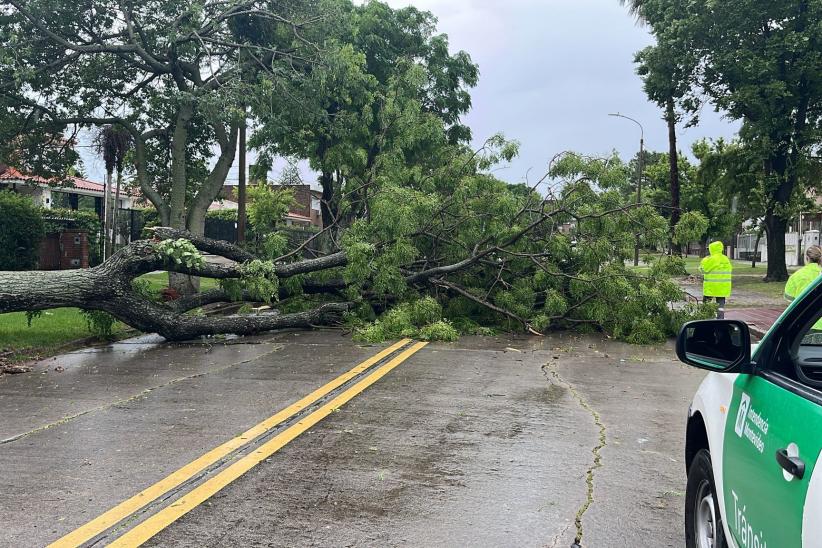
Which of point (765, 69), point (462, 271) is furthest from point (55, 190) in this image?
point (765, 69)

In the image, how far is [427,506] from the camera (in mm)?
4293

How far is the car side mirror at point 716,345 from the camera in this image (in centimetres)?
269

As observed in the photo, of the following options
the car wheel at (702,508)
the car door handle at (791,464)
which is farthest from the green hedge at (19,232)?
the car door handle at (791,464)

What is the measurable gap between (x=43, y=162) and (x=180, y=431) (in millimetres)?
15948

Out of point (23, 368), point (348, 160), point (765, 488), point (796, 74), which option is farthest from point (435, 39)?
point (765, 488)

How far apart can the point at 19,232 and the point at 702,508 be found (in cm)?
2225

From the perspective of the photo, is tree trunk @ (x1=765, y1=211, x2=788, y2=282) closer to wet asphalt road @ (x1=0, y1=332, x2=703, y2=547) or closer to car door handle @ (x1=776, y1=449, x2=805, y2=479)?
wet asphalt road @ (x1=0, y1=332, x2=703, y2=547)

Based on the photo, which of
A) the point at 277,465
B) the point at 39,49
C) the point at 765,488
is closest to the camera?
the point at 765,488

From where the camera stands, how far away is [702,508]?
318 centimetres

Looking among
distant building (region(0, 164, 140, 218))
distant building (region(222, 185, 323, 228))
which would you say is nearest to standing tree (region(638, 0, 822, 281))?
distant building (region(0, 164, 140, 218))

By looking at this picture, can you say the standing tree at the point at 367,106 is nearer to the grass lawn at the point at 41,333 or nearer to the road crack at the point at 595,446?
the grass lawn at the point at 41,333

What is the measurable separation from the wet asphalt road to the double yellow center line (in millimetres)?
→ 89

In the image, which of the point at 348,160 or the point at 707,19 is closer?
the point at 348,160

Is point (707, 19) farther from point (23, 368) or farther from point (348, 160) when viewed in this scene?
point (23, 368)
